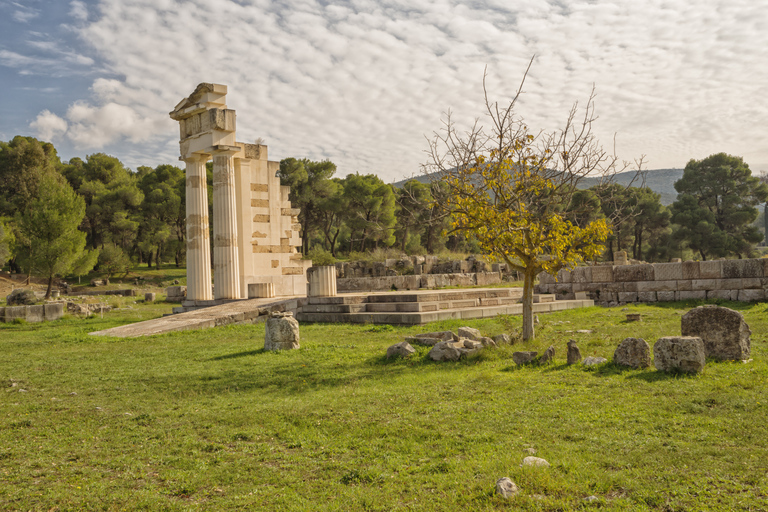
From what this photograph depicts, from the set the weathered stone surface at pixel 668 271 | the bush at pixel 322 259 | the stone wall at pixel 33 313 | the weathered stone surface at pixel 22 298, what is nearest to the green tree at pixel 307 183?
the bush at pixel 322 259

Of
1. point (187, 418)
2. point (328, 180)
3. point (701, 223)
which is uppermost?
point (328, 180)

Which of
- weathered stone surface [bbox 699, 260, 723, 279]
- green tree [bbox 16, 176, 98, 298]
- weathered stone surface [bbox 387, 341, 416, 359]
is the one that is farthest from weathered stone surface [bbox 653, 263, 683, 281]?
green tree [bbox 16, 176, 98, 298]

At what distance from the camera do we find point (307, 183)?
1907 inches

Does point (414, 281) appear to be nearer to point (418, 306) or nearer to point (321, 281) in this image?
point (321, 281)

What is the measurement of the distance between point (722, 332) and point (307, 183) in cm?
4360

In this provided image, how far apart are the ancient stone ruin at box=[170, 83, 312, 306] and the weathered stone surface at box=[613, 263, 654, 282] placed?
11751 mm

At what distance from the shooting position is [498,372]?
23.9 feet

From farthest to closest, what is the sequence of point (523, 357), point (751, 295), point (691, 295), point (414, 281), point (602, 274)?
point (414, 281) < point (602, 274) < point (691, 295) < point (751, 295) < point (523, 357)

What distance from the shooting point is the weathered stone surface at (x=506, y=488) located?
11.1ft

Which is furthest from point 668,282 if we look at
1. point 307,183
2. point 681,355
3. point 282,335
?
point 307,183

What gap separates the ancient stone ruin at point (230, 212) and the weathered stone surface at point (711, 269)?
14.0m

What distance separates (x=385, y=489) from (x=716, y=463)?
2.25 metres

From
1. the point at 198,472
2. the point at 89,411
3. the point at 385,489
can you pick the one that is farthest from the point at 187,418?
the point at 385,489

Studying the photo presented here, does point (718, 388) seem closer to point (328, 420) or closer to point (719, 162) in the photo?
point (328, 420)
